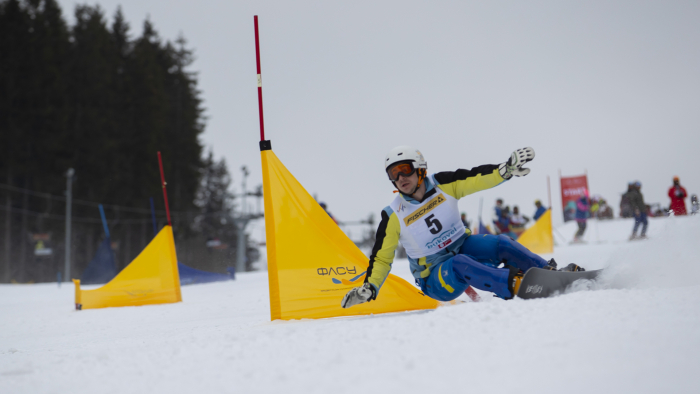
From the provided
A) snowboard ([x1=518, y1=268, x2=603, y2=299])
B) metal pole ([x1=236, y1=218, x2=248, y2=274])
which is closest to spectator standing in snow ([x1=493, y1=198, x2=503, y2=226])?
snowboard ([x1=518, y1=268, x2=603, y2=299])

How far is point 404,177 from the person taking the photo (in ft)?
13.8

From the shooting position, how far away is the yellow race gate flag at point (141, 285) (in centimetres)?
895

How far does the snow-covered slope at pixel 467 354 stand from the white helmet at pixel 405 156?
54.2 inches

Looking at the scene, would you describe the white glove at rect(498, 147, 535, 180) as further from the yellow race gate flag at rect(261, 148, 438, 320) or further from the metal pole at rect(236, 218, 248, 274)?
the metal pole at rect(236, 218, 248, 274)

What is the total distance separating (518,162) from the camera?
12.4 feet

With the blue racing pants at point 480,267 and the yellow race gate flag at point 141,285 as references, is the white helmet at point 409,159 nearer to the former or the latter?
the blue racing pants at point 480,267

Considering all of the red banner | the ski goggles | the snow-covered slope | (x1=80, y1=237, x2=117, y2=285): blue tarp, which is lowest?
the snow-covered slope

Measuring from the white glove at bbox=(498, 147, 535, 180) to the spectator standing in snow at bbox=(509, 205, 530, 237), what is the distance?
491 inches

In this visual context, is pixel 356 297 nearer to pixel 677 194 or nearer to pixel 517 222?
pixel 517 222

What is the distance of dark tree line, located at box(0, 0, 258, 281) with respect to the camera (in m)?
29.3

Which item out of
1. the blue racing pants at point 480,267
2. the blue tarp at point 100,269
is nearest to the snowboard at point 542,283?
the blue racing pants at point 480,267

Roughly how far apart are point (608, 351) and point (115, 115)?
37212 millimetres

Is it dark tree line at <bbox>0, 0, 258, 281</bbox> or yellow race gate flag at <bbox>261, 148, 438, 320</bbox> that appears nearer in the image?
yellow race gate flag at <bbox>261, 148, 438, 320</bbox>

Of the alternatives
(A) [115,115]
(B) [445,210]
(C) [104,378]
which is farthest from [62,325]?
(A) [115,115]
